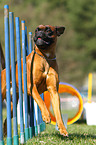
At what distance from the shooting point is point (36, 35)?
428 cm

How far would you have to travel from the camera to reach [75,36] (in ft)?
115

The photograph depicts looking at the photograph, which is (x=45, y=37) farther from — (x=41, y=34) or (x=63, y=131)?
(x=63, y=131)

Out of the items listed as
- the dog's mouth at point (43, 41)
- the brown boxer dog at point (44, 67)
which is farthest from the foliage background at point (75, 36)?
the dog's mouth at point (43, 41)

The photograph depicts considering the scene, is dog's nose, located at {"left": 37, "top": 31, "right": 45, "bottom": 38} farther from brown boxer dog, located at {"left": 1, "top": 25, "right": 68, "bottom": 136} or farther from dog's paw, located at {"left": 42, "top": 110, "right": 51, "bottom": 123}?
dog's paw, located at {"left": 42, "top": 110, "right": 51, "bottom": 123}

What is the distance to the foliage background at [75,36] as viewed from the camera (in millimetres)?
33469

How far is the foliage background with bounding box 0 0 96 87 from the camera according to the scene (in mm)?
33469

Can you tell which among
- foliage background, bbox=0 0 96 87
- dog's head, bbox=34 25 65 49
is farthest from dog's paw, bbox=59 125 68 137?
foliage background, bbox=0 0 96 87

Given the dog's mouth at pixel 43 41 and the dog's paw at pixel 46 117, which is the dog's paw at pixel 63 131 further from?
the dog's mouth at pixel 43 41

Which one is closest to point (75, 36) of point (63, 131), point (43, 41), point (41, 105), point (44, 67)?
point (44, 67)

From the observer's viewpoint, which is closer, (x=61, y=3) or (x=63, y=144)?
(x=63, y=144)

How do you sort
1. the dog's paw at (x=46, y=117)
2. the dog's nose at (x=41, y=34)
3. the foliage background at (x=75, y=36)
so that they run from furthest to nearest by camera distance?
the foliage background at (x=75, y=36)
the dog's nose at (x=41, y=34)
the dog's paw at (x=46, y=117)

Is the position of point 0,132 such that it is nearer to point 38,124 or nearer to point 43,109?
point 43,109

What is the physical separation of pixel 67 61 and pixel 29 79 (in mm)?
30501

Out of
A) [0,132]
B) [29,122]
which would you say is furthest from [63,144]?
[29,122]
